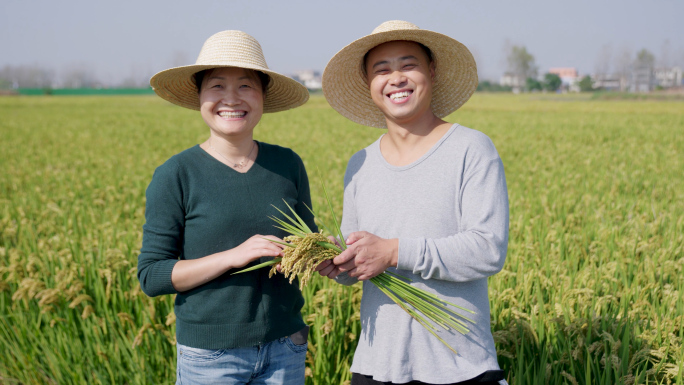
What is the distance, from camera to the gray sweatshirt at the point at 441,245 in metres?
1.74

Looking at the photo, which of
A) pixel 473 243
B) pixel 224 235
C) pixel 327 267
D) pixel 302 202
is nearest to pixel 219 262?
pixel 224 235

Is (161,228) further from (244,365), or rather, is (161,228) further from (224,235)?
(244,365)

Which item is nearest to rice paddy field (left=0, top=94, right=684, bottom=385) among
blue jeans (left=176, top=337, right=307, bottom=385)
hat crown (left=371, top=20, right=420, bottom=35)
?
blue jeans (left=176, top=337, right=307, bottom=385)

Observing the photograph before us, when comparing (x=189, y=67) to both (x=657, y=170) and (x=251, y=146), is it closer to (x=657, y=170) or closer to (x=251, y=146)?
(x=251, y=146)

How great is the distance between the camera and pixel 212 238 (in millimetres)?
1995

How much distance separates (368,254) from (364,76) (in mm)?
931

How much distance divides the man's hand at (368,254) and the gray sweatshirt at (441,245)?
37mm

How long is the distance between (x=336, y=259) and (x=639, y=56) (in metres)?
129

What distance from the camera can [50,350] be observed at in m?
3.13

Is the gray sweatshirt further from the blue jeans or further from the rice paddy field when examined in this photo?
the rice paddy field

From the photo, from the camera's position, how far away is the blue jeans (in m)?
1.99

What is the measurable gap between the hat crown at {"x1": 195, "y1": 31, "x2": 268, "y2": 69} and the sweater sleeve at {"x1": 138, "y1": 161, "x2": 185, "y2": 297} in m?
0.43

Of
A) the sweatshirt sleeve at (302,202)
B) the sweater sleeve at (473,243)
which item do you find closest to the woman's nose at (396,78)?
the sweater sleeve at (473,243)

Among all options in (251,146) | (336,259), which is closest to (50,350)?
(251,146)
